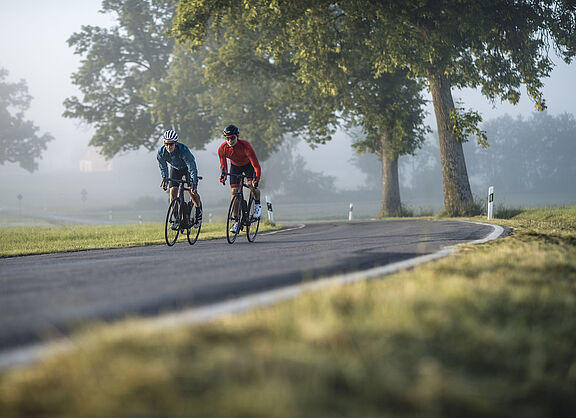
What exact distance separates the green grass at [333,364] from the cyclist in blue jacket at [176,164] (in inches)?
280

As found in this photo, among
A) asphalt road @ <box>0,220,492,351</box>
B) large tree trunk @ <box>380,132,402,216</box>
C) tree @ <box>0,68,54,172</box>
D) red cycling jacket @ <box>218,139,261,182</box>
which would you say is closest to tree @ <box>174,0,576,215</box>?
large tree trunk @ <box>380,132,402,216</box>

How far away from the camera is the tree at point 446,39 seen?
58.6 ft

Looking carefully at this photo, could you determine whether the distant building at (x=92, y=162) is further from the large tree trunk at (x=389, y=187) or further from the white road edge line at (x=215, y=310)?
the white road edge line at (x=215, y=310)

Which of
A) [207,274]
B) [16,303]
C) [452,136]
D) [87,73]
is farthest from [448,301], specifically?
[87,73]

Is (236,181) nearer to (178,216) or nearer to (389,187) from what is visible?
(178,216)

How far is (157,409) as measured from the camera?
5.56 feet

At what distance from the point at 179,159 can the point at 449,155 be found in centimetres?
1289

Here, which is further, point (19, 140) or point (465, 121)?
point (19, 140)

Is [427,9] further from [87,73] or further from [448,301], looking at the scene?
[87,73]

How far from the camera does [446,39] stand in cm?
1780

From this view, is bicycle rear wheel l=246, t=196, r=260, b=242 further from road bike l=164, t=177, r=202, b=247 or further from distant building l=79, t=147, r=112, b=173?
distant building l=79, t=147, r=112, b=173

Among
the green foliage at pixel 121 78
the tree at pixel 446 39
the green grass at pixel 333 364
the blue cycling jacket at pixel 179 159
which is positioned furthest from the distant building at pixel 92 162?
the green grass at pixel 333 364

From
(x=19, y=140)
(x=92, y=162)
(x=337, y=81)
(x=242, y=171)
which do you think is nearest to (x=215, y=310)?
(x=242, y=171)

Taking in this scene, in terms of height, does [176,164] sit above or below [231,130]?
below
